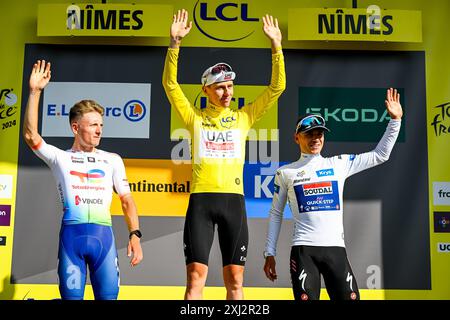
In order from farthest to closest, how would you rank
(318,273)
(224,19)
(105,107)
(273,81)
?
(224,19)
(105,107)
(273,81)
(318,273)

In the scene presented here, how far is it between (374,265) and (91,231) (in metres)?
2.34

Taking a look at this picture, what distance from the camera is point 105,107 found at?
211 inches

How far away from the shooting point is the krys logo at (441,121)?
5363 mm

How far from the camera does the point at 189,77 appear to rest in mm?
5410

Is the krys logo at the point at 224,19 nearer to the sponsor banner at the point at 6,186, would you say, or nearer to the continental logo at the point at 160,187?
the continental logo at the point at 160,187

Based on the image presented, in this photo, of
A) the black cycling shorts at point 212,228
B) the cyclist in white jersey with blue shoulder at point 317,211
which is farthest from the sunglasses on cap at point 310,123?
the black cycling shorts at point 212,228

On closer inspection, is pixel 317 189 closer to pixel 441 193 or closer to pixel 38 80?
pixel 441 193

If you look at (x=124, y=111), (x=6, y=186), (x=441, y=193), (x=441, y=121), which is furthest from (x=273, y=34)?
(x=6, y=186)

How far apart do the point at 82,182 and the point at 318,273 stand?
1606 millimetres

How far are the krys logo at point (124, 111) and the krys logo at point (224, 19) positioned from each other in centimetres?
83

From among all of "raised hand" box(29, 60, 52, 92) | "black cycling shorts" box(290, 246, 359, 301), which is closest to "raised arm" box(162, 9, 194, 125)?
"raised hand" box(29, 60, 52, 92)
